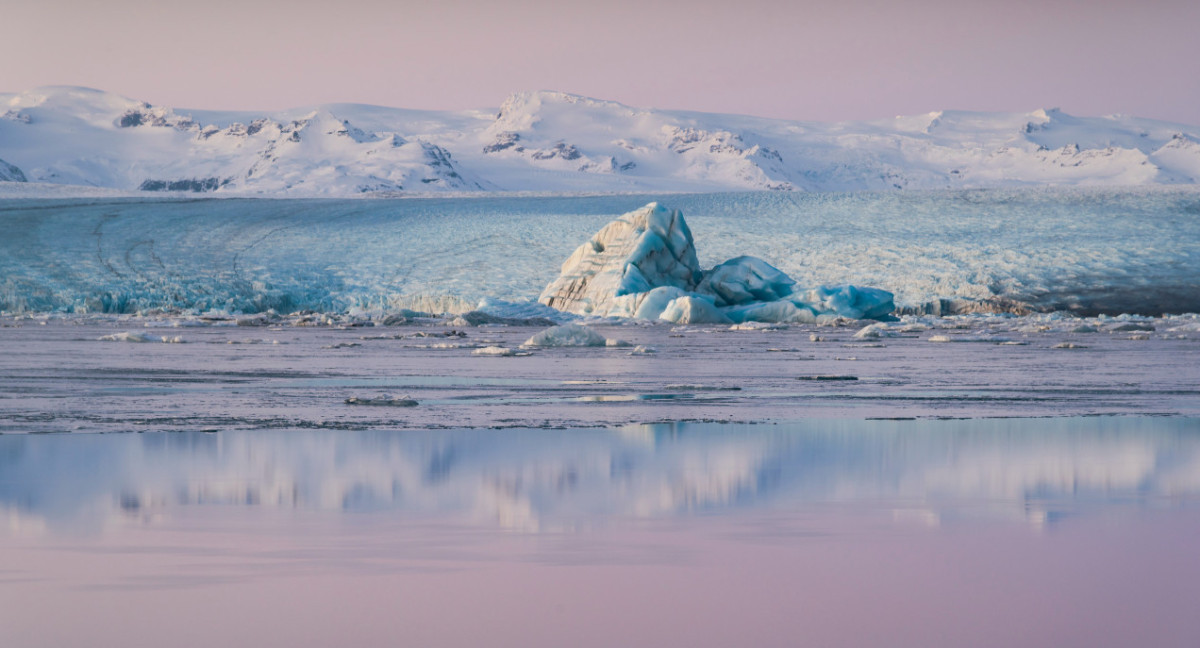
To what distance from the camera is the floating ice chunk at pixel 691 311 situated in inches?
885

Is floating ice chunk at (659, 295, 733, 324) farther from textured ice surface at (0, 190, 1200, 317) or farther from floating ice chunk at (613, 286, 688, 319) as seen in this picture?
textured ice surface at (0, 190, 1200, 317)

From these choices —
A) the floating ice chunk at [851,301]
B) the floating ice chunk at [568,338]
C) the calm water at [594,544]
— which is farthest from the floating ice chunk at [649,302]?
the calm water at [594,544]

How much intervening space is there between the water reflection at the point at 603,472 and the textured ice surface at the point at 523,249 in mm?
17956

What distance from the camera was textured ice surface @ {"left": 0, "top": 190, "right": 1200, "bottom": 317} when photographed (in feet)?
84.8

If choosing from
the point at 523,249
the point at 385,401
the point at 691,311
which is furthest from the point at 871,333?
the point at 523,249

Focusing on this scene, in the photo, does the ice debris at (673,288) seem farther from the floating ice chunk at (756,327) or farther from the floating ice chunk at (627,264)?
the floating ice chunk at (756,327)

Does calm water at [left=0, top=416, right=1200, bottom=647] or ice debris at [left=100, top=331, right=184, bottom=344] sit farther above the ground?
calm water at [left=0, top=416, right=1200, bottom=647]

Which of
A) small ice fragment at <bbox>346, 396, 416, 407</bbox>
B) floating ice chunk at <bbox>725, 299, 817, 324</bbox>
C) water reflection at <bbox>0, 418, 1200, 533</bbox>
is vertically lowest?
floating ice chunk at <bbox>725, 299, 817, 324</bbox>

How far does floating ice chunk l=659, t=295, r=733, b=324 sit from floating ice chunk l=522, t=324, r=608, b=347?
7104mm

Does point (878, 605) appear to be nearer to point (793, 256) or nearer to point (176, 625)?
point (176, 625)

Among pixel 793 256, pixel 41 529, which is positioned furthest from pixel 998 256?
pixel 41 529

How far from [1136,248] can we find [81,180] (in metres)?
151

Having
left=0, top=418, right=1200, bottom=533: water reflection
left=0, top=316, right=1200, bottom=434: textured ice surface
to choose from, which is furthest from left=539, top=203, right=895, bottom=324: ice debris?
left=0, top=418, right=1200, bottom=533: water reflection

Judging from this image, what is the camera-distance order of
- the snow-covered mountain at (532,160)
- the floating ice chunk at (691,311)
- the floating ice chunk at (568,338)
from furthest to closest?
the snow-covered mountain at (532,160)
the floating ice chunk at (691,311)
the floating ice chunk at (568,338)
